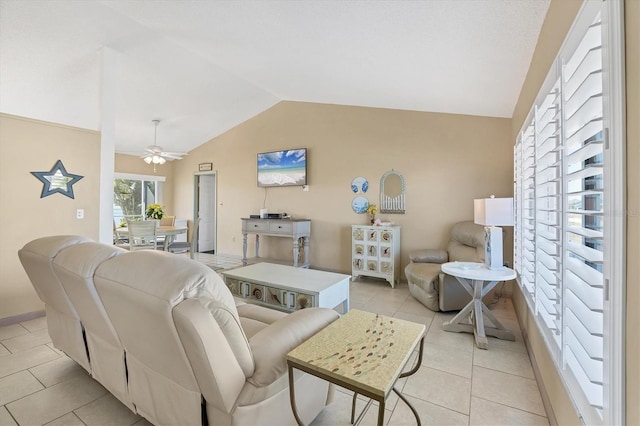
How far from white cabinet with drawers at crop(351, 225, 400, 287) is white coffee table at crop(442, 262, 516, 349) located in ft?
4.86

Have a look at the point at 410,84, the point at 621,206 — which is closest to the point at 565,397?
the point at 621,206

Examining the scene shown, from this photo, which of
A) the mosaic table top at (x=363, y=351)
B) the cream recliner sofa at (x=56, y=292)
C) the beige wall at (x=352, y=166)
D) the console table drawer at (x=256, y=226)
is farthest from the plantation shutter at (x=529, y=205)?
the console table drawer at (x=256, y=226)

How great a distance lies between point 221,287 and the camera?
1.18 m

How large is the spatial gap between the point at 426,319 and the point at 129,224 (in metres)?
4.41

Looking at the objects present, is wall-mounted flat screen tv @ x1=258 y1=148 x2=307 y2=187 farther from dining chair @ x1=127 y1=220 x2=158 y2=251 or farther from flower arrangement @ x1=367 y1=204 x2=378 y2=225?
dining chair @ x1=127 y1=220 x2=158 y2=251

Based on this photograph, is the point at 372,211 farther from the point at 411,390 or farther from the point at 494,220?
the point at 411,390

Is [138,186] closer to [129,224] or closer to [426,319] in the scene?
[129,224]

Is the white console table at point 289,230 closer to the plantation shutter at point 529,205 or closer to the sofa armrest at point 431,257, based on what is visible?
the sofa armrest at point 431,257

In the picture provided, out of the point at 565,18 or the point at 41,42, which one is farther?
the point at 41,42

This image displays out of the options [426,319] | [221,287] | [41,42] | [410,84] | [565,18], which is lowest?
[426,319]

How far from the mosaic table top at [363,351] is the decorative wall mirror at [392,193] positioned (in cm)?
329

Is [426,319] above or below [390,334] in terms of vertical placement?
below

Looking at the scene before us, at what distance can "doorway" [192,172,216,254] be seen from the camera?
718 centimetres

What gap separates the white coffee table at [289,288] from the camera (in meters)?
2.54
